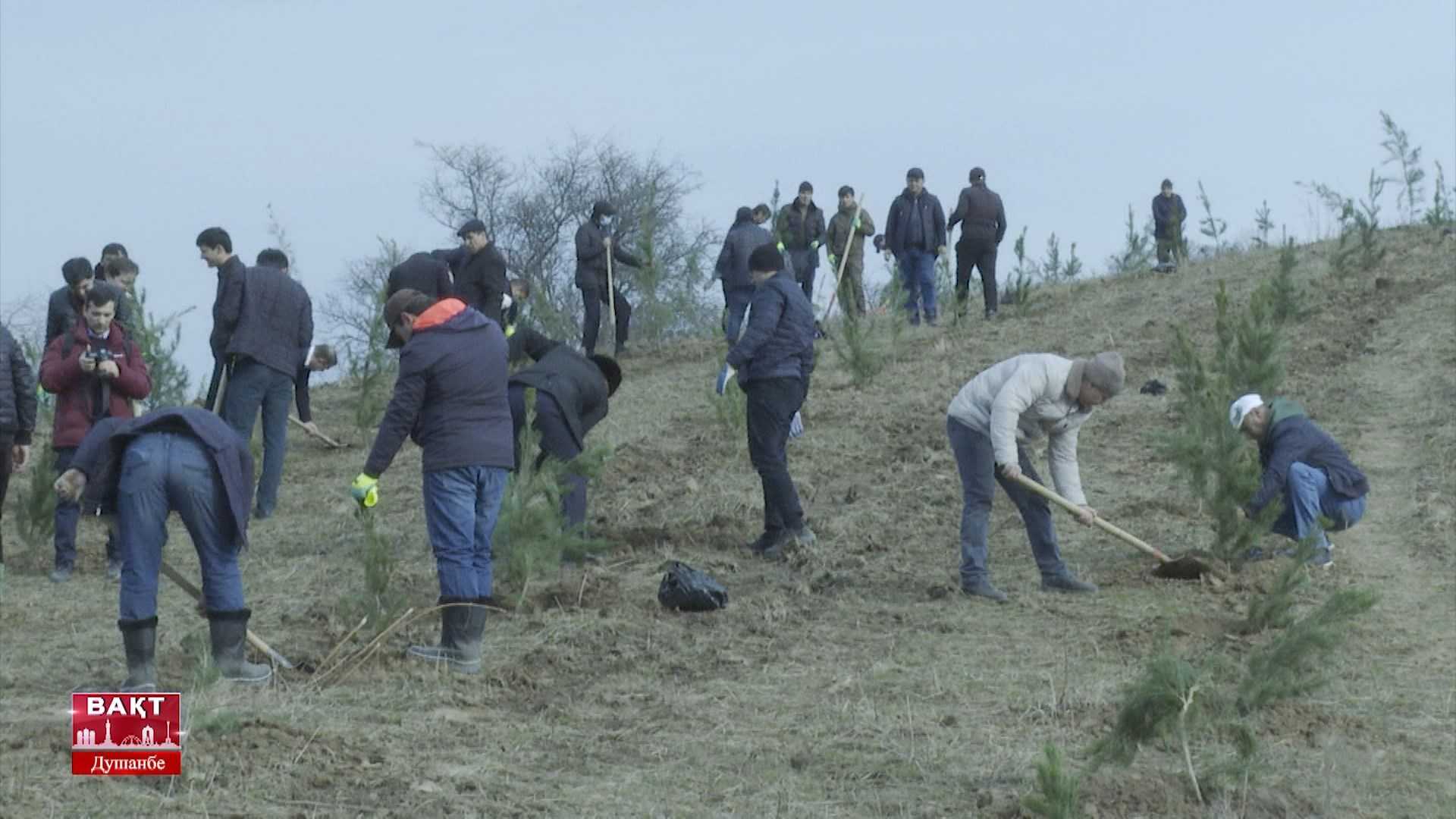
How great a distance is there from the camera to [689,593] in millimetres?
8680

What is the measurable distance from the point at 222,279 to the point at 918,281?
8.65 meters

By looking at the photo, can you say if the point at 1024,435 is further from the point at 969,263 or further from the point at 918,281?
the point at 918,281

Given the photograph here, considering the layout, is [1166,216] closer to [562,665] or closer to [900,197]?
[900,197]

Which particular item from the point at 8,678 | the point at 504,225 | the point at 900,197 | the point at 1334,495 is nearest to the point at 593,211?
the point at 900,197

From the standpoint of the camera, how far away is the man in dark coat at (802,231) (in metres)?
17.5

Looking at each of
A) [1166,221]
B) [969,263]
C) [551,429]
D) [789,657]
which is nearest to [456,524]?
[789,657]

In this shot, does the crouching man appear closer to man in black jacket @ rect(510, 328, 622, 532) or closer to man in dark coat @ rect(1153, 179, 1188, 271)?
man in black jacket @ rect(510, 328, 622, 532)

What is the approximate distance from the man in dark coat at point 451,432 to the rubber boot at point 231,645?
0.69 m

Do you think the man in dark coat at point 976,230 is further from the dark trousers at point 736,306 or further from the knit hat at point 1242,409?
the knit hat at point 1242,409

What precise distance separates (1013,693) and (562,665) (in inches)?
71.3

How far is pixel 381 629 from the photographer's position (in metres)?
7.57

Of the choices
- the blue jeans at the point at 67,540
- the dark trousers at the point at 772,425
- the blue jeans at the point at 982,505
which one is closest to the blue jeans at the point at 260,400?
the blue jeans at the point at 67,540

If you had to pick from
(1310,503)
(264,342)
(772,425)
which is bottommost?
(1310,503)

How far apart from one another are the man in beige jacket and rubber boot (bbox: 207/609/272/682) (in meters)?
3.36
